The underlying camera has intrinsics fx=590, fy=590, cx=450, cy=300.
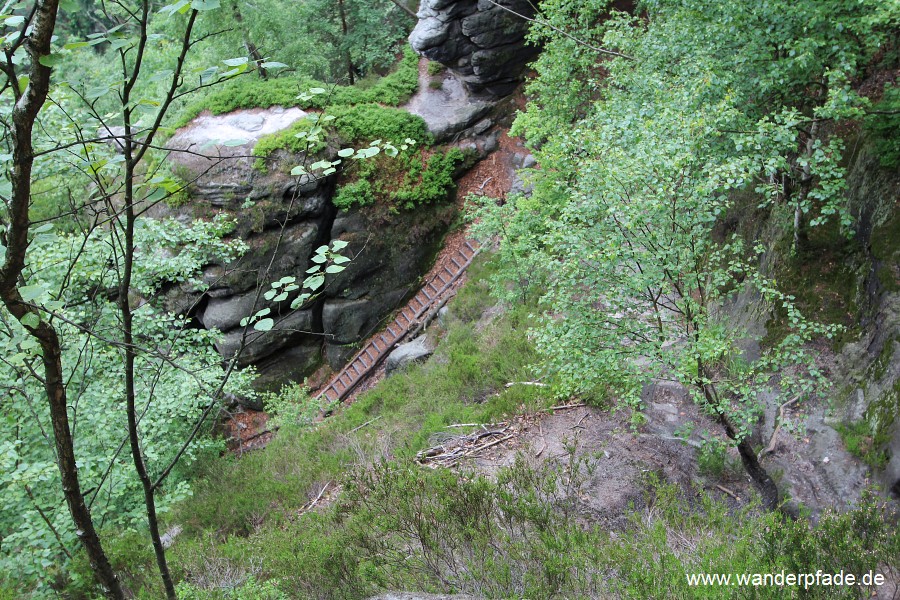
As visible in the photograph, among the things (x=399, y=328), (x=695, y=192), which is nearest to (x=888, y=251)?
(x=695, y=192)

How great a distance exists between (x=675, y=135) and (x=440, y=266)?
11.0m

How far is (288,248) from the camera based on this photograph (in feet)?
48.4

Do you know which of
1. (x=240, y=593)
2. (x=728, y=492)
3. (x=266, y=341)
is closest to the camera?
(x=240, y=593)

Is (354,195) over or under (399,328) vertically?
over

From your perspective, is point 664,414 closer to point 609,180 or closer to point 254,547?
point 609,180

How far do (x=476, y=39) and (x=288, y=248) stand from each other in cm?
754

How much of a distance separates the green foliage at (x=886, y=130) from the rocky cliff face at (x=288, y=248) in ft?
33.9

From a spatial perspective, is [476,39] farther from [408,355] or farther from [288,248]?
[408,355]

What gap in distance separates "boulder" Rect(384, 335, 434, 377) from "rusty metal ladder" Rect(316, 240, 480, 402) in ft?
4.59

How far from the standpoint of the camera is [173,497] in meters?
7.36

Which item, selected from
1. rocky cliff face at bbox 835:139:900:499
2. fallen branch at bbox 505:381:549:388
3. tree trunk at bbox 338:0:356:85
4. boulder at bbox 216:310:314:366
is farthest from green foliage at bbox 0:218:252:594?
tree trunk at bbox 338:0:356:85

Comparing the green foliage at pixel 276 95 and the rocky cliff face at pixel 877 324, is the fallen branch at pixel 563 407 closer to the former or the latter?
the rocky cliff face at pixel 877 324

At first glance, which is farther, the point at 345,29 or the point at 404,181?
the point at 345,29

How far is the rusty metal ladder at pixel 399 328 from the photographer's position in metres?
15.4
